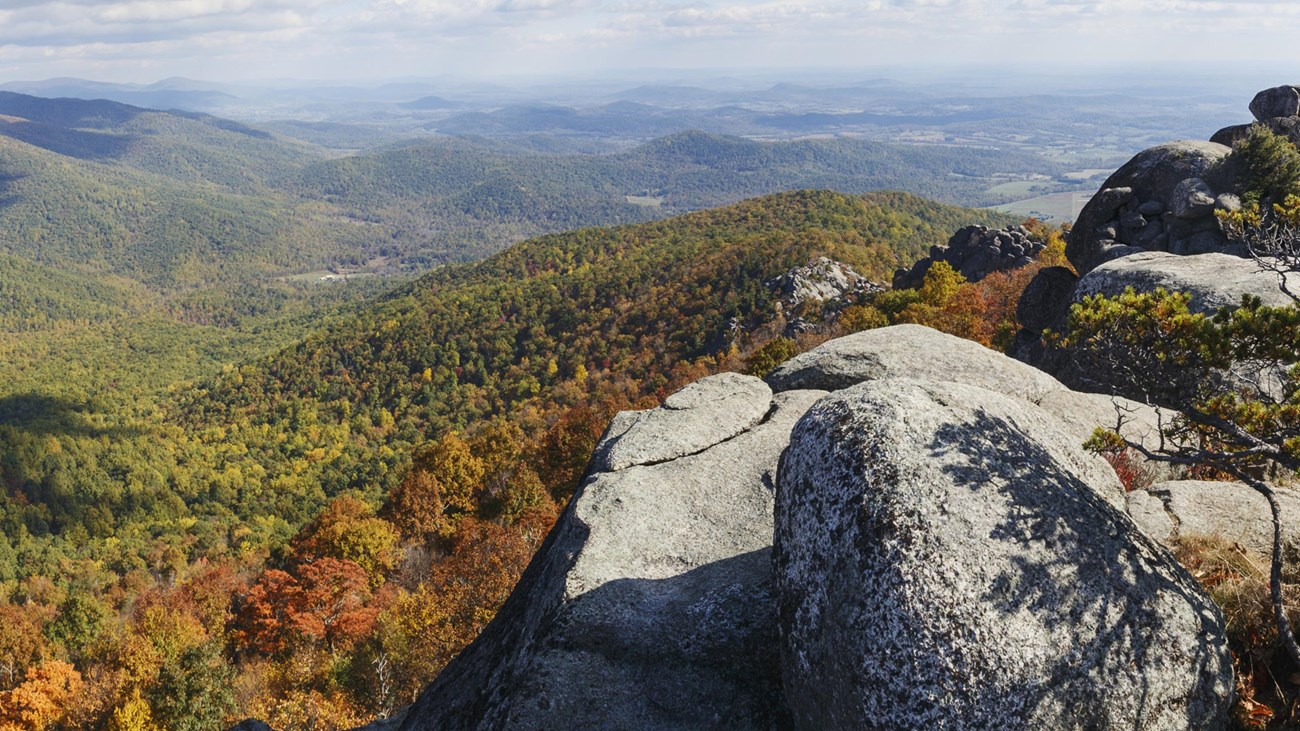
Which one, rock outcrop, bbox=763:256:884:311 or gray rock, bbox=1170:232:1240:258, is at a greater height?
gray rock, bbox=1170:232:1240:258

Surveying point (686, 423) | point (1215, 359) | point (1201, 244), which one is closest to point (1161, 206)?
point (1201, 244)

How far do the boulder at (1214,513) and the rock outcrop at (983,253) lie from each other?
2363 inches

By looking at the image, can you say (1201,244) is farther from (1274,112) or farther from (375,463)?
(375,463)

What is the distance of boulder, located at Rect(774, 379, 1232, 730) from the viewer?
6.73 meters

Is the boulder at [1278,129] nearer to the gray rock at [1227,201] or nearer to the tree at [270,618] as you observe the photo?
the gray rock at [1227,201]

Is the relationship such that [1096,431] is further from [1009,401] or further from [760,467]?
[760,467]

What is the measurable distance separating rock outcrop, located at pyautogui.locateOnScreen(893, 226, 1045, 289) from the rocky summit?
64117 mm

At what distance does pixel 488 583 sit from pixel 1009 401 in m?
24.4

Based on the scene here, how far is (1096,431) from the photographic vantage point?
26.5ft

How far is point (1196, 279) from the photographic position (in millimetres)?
19688

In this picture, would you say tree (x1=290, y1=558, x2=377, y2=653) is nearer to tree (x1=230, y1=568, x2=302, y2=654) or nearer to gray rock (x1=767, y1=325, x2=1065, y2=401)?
tree (x1=230, y1=568, x2=302, y2=654)

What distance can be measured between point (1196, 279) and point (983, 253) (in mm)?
53859

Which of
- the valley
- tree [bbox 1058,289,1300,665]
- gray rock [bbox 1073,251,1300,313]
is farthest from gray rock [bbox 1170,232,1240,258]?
tree [bbox 1058,289,1300,665]

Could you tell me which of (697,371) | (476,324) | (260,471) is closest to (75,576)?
(260,471)
